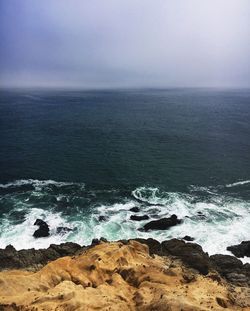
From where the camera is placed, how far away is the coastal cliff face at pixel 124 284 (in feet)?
92.2

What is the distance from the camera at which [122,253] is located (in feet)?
121

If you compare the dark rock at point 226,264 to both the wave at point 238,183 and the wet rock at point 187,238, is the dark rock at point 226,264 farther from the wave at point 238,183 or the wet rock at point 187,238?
the wave at point 238,183

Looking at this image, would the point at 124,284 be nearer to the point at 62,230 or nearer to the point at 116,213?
the point at 62,230

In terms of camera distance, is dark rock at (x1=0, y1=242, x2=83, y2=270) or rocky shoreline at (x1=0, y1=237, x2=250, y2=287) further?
dark rock at (x1=0, y1=242, x2=83, y2=270)

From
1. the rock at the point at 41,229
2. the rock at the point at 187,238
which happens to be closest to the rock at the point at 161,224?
the rock at the point at 187,238

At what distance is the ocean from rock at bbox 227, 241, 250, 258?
4.51 ft

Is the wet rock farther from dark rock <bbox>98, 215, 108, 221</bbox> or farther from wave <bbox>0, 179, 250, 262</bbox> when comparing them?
dark rock <bbox>98, 215, 108, 221</bbox>

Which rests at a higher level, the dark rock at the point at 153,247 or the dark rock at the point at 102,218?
the dark rock at the point at 153,247

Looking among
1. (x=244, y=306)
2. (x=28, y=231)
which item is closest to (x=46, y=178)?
(x=28, y=231)

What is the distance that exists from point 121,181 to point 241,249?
105 feet

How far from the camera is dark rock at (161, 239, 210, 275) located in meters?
38.0

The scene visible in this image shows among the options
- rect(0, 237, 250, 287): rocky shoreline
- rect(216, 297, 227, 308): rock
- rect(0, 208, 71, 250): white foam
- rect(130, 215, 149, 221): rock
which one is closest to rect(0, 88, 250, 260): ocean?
rect(0, 208, 71, 250): white foam

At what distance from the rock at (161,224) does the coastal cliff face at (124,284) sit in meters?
14.2

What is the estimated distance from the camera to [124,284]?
108 feet
